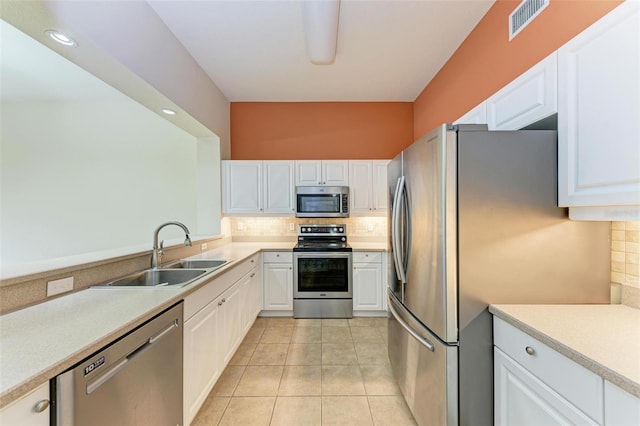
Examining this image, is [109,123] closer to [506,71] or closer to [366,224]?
[366,224]

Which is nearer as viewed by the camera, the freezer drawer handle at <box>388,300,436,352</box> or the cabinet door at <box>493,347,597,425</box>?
the cabinet door at <box>493,347,597,425</box>

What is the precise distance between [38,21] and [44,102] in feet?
11.4

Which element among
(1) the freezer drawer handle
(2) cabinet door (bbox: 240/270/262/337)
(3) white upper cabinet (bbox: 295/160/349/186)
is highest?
(3) white upper cabinet (bbox: 295/160/349/186)

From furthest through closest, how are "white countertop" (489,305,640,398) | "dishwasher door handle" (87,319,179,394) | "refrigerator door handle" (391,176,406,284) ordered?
1. "refrigerator door handle" (391,176,406,284)
2. "dishwasher door handle" (87,319,179,394)
3. "white countertop" (489,305,640,398)

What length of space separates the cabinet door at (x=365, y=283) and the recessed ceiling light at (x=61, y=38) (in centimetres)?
312

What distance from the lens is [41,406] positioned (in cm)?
76

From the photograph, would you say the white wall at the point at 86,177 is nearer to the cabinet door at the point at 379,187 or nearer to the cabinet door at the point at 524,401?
the cabinet door at the point at 379,187

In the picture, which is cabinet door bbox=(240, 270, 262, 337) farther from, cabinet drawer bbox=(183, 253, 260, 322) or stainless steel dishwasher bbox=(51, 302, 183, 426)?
stainless steel dishwasher bbox=(51, 302, 183, 426)

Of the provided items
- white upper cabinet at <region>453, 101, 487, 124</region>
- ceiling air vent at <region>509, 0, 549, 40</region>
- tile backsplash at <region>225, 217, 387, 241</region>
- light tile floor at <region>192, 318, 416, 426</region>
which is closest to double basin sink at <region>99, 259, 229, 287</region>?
light tile floor at <region>192, 318, 416, 426</region>

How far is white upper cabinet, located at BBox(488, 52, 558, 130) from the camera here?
126 centimetres

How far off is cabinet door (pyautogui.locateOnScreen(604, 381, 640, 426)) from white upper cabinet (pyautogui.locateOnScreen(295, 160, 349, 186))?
3.00 meters

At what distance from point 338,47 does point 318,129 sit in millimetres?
1385

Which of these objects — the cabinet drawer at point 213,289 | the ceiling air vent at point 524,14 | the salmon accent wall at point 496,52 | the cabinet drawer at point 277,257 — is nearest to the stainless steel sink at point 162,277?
the cabinet drawer at point 213,289

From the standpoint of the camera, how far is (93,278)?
1591 millimetres
